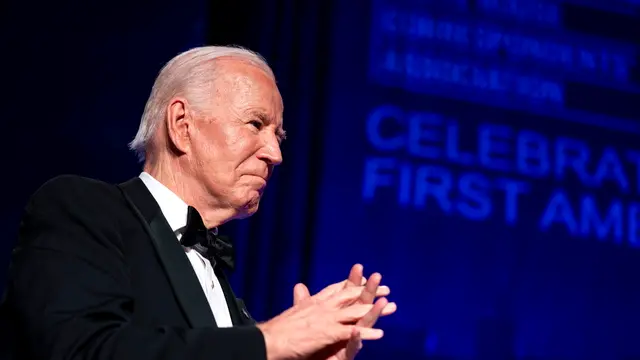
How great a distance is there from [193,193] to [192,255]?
0.13 m

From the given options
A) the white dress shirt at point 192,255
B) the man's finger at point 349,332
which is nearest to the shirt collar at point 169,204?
the white dress shirt at point 192,255

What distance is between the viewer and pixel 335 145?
3.50 metres

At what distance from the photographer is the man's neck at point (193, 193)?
1.64 metres

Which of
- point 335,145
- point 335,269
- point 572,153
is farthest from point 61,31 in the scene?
point 572,153

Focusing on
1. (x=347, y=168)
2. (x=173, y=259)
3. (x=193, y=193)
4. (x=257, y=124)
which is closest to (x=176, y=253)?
(x=173, y=259)

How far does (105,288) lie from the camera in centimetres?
122

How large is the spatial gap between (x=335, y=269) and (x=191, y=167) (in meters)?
1.81

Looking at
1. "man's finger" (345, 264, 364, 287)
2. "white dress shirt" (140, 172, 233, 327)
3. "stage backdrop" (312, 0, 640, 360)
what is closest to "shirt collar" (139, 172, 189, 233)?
"white dress shirt" (140, 172, 233, 327)

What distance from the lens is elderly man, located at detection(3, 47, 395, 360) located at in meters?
1.17

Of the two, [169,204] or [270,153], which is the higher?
[270,153]

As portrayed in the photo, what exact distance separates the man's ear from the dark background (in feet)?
4.83

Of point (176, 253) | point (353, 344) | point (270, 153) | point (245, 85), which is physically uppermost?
point (245, 85)

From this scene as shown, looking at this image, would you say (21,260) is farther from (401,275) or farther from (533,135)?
(533,135)

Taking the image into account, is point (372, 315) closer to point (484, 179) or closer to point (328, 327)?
point (328, 327)
